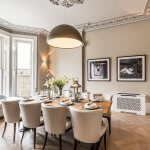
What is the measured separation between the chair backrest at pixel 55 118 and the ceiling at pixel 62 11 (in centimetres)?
301

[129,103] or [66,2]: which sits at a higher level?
[66,2]

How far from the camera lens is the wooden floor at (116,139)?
9.30ft

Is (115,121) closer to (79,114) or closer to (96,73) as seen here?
(96,73)

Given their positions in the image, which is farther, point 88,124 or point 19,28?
point 19,28

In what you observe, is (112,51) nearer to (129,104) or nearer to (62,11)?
(129,104)

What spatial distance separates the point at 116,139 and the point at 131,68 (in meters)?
2.88

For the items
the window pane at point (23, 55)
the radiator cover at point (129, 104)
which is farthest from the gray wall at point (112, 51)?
the window pane at point (23, 55)

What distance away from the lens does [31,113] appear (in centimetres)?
285

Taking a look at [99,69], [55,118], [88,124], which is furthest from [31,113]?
[99,69]

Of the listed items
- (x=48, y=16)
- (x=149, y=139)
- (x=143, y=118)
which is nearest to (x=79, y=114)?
(x=149, y=139)

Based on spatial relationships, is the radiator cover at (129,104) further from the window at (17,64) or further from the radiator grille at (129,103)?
the window at (17,64)

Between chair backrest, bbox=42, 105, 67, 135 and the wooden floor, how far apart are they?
48cm

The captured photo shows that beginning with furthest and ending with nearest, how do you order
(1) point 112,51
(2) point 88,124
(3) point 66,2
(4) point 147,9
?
(1) point 112,51, (4) point 147,9, (3) point 66,2, (2) point 88,124

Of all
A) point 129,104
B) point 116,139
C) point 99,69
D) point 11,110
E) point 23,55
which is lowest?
point 116,139
